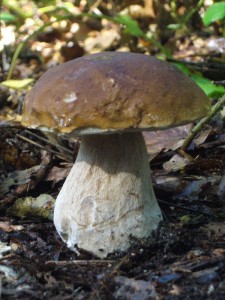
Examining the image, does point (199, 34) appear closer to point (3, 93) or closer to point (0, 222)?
point (3, 93)

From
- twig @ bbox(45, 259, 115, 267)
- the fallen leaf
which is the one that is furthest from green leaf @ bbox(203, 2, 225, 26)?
twig @ bbox(45, 259, 115, 267)

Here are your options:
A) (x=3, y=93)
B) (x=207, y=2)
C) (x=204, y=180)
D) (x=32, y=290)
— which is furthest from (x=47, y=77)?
(x=207, y=2)

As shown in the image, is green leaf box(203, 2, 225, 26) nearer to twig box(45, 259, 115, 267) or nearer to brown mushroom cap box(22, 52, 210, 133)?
brown mushroom cap box(22, 52, 210, 133)

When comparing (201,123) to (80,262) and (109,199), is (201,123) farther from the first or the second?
(80,262)

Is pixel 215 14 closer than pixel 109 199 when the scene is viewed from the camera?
No

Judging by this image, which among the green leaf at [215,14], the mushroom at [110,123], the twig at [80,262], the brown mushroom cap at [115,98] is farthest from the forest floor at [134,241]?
the green leaf at [215,14]

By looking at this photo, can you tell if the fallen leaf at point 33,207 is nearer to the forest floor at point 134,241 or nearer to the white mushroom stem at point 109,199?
the forest floor at point 134,241

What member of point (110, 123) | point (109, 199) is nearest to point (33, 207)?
point (109, 199)
